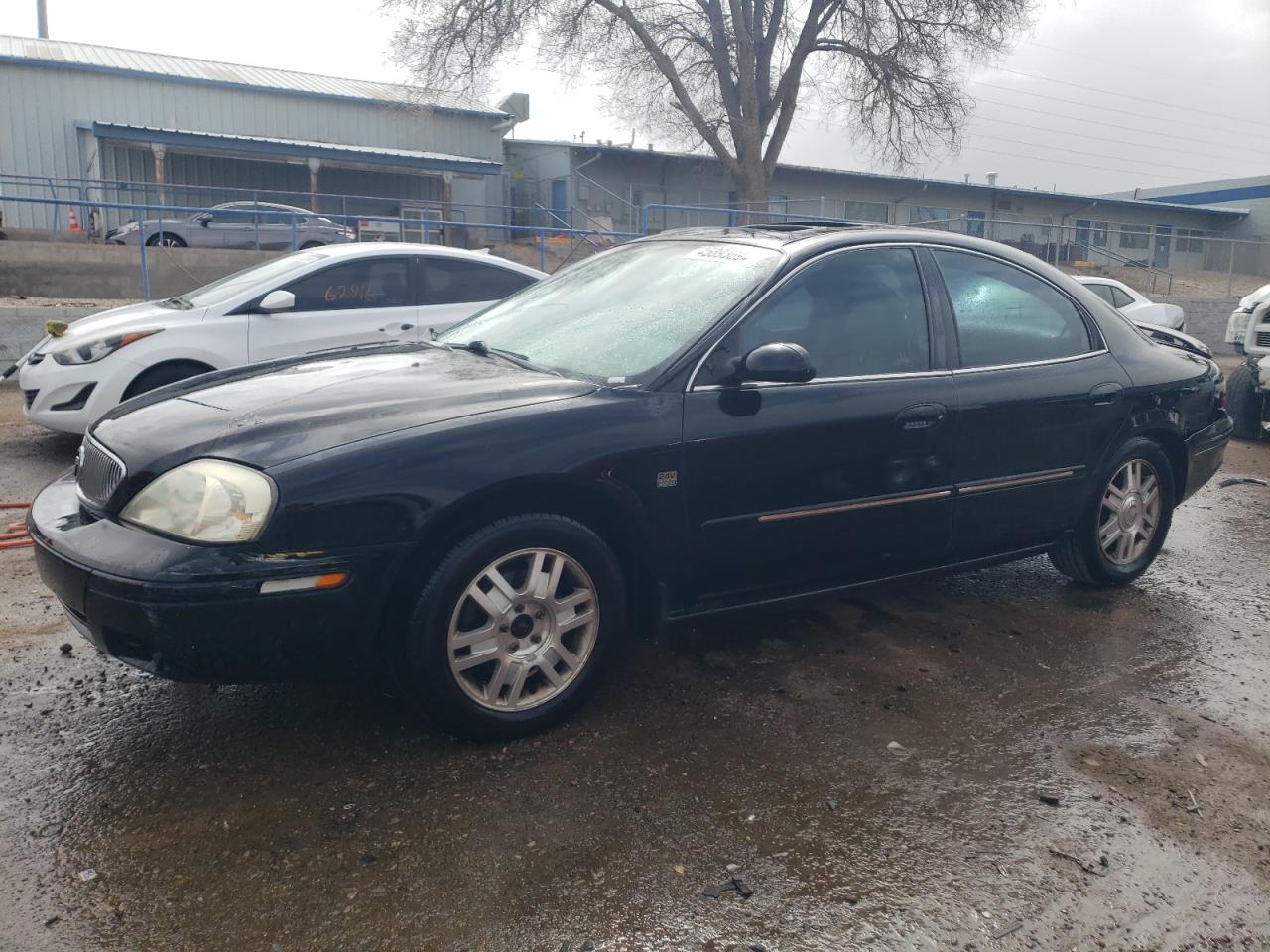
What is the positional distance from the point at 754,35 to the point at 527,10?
6273 millimetres

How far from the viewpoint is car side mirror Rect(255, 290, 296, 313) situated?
22.7 feet

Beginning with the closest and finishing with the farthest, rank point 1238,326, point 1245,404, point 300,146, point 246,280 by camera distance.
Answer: point 246,280
point 1245,404
point 1238,326
point 300,146

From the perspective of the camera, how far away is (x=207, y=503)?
2.72 metres

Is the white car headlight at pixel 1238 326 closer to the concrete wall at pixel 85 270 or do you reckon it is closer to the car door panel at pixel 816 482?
the car door panel at pixel 816 482

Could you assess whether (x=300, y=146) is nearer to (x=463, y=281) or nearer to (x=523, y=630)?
(x=463, y=281)

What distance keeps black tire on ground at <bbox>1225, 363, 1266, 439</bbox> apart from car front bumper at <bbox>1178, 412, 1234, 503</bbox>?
4741 millimetres

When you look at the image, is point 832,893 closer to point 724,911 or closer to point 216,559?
point 724,911

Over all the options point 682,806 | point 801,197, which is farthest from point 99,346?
point 801,197

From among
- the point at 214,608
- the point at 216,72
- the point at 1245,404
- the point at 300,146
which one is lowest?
the point at 1245,404

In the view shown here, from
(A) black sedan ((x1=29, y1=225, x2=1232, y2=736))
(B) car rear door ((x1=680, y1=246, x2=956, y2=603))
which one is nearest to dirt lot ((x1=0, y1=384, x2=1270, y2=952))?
(A) black sedan ((x1=29, y1=225, x2=1232, y2=736))

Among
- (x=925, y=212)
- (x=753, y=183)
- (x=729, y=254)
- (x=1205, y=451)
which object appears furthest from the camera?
(x=925, y=212)

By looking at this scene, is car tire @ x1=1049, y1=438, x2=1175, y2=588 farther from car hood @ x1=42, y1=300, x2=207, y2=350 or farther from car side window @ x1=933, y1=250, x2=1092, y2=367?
car hood @ x1=42, y1=300, x2=207, y2=350

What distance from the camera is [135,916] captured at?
89.4 inches

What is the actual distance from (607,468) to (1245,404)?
8.40 metres
